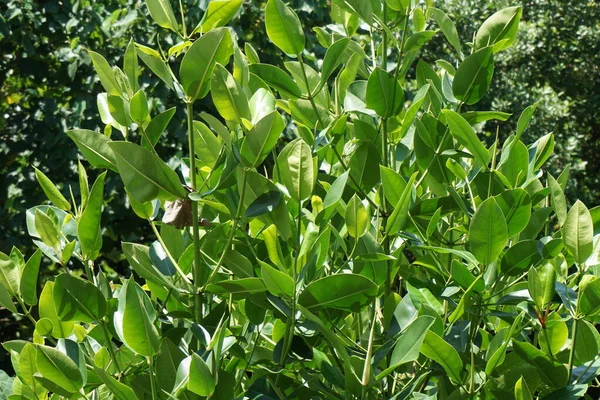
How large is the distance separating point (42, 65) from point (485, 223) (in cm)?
378

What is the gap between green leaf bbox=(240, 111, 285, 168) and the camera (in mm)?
591

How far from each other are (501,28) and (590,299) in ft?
0.95

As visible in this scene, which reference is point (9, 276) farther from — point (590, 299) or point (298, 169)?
point (590, 299)

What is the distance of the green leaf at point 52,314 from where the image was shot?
2.22 feet

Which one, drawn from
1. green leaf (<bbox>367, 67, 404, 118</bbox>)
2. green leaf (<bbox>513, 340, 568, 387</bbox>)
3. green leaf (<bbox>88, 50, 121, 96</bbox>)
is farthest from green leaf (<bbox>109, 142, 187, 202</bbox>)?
green leaf (<bbox>513, 340, 568, 387</bbox>)

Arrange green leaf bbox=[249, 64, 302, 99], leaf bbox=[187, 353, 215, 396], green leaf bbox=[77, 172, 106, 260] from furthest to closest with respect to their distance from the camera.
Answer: green leaf bbox=[249, 64, 302, 99]
green leaf bbox=[77, 172, 106, 260]
leaf bbox=[187, 353, 215, 396]

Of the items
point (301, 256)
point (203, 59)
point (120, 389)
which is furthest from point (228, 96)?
point (120, 389)

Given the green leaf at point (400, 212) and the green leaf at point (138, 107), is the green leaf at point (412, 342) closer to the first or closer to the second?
the green leaf at point (400, 212)

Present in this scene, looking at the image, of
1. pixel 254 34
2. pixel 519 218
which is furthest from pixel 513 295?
pixel 254 34

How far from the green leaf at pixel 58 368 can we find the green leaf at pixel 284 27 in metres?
0.35

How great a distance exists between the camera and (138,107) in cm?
63

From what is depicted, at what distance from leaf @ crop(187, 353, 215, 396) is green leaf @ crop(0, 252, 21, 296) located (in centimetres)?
25

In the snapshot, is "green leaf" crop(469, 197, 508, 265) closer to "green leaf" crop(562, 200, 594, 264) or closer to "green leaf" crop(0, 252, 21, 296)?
"green leaf" crop(562, 200, 594, 264)

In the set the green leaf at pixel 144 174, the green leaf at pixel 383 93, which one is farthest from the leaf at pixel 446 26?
the green leaf at pixel 144 174
